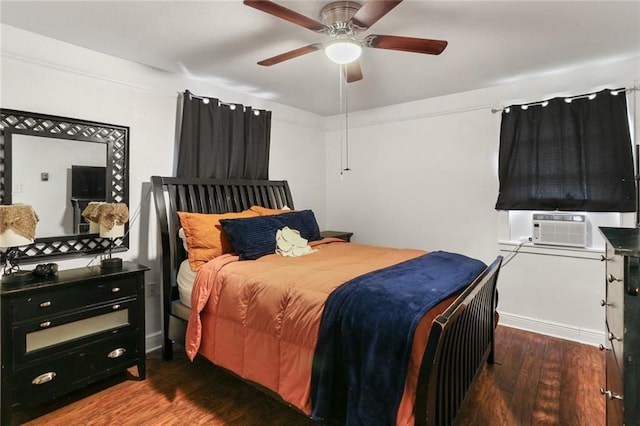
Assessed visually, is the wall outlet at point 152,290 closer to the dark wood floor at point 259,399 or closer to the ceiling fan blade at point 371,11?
the dark wood floor at point 259,399

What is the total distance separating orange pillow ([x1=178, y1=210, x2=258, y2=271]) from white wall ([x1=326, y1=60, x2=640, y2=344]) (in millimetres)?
2299

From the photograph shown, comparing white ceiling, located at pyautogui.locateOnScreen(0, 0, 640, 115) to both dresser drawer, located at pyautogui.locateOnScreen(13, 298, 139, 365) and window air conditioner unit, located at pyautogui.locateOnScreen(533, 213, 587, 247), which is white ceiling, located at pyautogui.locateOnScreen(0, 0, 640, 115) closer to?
window air conditioner unit, located at pyautogui.locateOnScreen(533, 213, 587, 247)

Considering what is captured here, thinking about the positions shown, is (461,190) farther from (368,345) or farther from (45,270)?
(45,270)

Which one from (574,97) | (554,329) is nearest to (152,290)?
(554,329)

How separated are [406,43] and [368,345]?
1.68 meters

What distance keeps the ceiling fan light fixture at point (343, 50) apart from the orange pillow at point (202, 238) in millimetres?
1575

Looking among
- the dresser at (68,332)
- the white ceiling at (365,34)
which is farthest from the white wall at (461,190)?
the dresser at (68,332)

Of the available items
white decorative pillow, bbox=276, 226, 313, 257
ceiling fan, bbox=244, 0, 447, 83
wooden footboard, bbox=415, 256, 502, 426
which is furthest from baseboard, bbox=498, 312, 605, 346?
ceiling fan, bbox=244, 0, 447, 83

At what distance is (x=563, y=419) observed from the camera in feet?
6.70

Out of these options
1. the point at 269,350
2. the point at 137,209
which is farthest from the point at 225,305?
the point at 137,209

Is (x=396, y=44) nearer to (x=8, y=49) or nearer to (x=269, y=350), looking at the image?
(x=269, y=350)

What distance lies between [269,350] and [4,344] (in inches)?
59.1

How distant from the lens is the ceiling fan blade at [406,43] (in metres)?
1.94

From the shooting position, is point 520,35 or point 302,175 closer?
point 520,35
